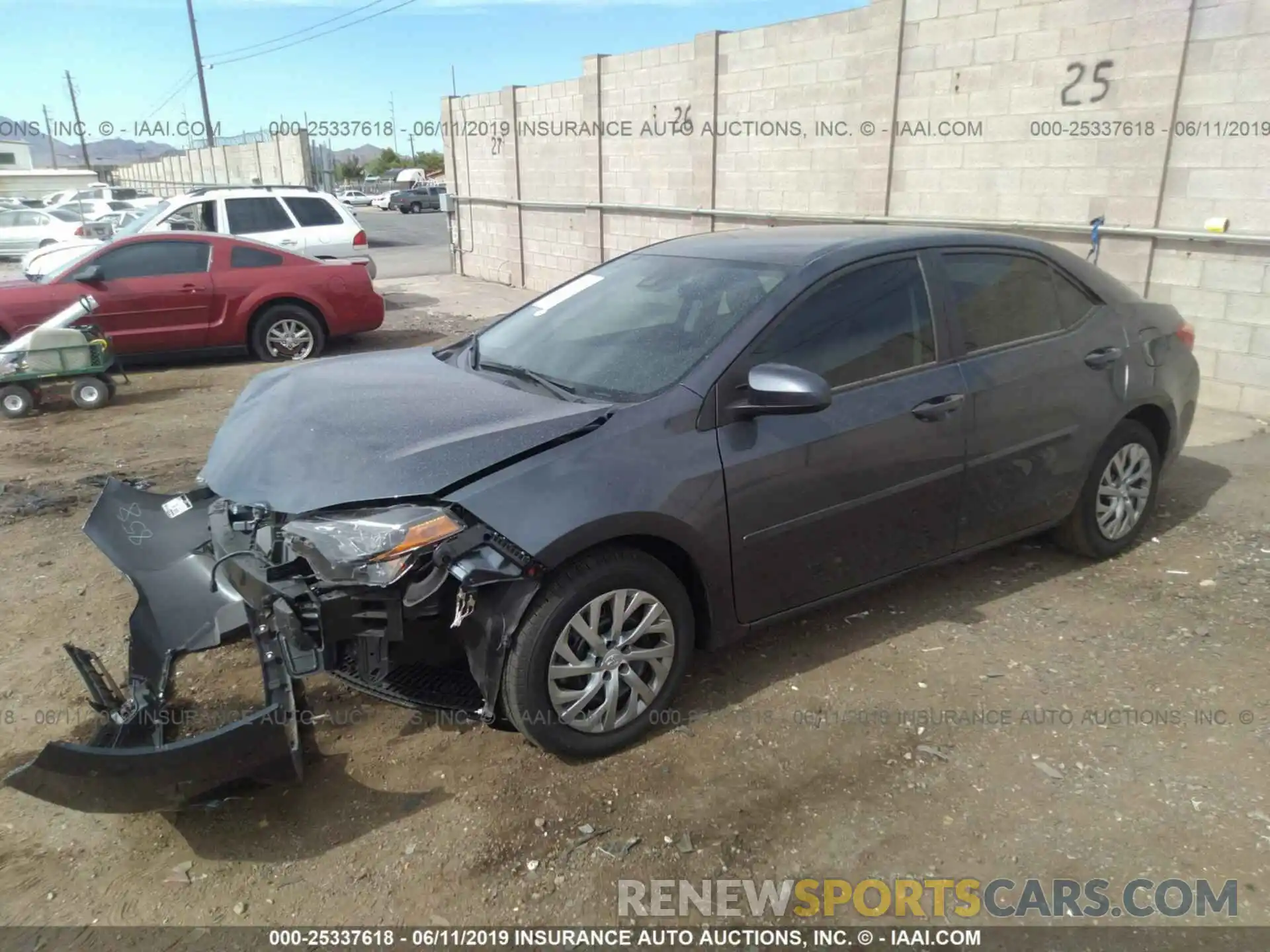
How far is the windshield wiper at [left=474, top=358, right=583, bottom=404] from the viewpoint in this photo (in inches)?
134

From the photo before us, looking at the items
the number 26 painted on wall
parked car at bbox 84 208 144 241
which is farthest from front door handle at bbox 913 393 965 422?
parked car at bbox 84 208 144 241

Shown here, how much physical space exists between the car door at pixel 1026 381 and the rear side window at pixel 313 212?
11212 mm

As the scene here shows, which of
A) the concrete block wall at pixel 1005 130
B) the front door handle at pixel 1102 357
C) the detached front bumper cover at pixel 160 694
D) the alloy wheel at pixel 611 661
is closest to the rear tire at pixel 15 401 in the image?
the detached front bumper cover at pixel 160 694

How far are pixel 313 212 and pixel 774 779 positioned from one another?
40.3 feet

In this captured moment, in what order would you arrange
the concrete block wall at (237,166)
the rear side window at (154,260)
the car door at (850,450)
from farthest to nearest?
the concrete block wall at (237,166)
the rear side window at (154,260)
the car door at (850,450)

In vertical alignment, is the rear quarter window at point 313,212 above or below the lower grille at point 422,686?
above

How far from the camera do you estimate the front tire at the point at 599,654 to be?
290cm

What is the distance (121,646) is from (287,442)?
143 cm

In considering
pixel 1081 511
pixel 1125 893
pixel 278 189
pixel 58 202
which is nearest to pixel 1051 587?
pixel 1081 511

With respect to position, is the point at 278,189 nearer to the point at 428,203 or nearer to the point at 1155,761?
the point at 1155,761

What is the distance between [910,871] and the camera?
2.68m

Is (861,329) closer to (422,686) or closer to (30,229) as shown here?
(422,686)

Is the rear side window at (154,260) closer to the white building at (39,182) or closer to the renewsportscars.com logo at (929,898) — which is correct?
the renewsportscars.com logo at (929,898)

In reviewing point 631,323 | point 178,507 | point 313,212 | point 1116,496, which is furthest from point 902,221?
point 313,212
